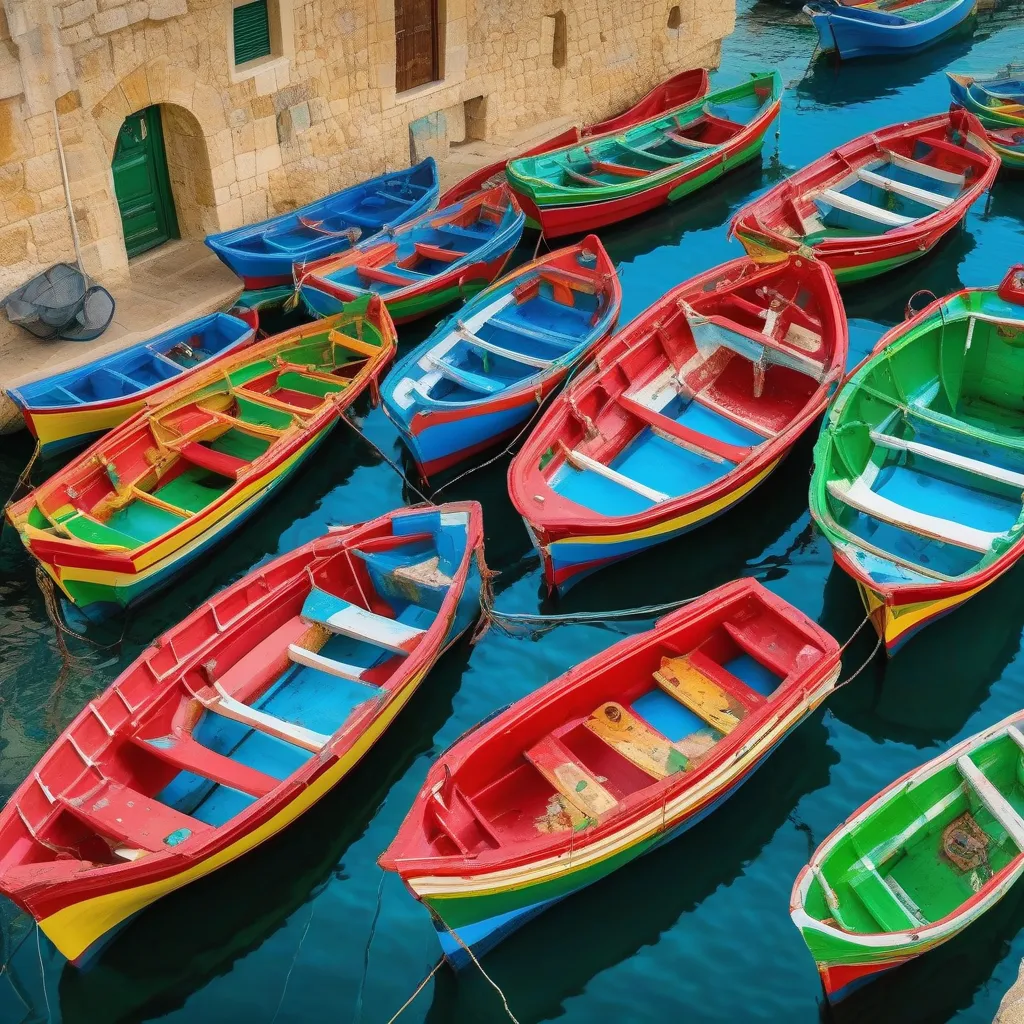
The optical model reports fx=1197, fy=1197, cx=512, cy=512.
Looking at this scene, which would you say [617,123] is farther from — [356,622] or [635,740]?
[635,740]

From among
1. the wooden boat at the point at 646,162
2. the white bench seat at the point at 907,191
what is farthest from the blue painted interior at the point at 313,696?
the white bench seat at the point at 907,191

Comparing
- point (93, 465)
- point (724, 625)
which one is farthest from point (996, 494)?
point (93, 465)

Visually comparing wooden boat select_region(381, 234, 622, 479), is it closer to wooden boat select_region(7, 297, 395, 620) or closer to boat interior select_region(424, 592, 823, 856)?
wooden boat select_region(7, 297, 395, 620)

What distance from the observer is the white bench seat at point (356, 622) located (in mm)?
8938

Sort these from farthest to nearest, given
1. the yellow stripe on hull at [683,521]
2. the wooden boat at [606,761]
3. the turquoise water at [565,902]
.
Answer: the yellow stripe on hull at [683,521]
the turquoise water at [565,902]
the wooden boat at [606,761]

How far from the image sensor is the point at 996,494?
10.5 metres

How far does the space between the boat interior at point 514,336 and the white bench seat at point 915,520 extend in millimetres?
3225

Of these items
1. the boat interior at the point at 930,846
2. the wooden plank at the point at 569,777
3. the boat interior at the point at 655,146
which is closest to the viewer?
the boat interior at the point at 930,846

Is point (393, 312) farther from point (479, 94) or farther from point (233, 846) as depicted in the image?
point (233, 846)

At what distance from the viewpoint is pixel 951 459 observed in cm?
1053

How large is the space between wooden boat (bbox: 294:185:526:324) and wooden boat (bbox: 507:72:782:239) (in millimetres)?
767

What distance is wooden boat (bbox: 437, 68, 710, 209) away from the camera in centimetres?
1541

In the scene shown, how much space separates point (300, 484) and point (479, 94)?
7629mm

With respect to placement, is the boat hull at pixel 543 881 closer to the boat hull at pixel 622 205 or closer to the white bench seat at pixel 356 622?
the white bench seat at pixel 356 622
